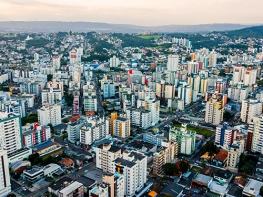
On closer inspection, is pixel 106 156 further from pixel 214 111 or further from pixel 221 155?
pixel 214 111

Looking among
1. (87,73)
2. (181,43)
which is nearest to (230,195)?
(87,73)

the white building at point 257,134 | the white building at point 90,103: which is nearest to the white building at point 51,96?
the white building at point 90,103

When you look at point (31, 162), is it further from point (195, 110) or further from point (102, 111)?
point (195, 110)

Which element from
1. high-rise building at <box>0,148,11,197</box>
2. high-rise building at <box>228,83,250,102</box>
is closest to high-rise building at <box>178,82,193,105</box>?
high-rise building at <box>228,83,250,102</box>

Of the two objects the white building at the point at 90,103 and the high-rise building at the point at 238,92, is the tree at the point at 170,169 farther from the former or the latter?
the high-rise building at the point at 238,92

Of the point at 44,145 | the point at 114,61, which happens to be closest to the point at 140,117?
the point at 44,145

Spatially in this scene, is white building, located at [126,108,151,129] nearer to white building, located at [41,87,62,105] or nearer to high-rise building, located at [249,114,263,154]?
high-rise building, located at [249,114,263,154]
